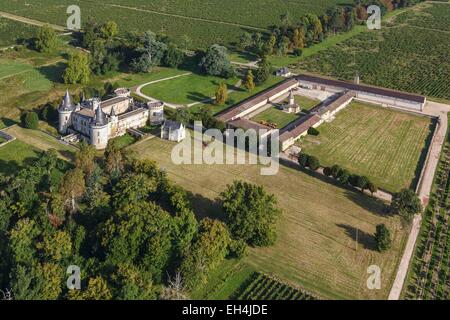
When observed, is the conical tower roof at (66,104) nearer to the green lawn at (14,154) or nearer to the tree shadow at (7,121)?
the green lawn at (14,154)

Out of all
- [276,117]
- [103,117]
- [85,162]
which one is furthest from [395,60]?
[85,162]

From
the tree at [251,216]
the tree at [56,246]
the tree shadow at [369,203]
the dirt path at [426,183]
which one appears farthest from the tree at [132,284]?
the tree shadow at [369,203]

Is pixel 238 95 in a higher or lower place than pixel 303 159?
higher

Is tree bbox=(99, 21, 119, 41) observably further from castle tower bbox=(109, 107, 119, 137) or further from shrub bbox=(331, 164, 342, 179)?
shrub bbox=(331, 164, 342, 179)

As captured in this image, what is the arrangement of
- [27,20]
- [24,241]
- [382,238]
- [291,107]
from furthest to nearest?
[27,20] < [291,107] < [382,238] < [24,241]

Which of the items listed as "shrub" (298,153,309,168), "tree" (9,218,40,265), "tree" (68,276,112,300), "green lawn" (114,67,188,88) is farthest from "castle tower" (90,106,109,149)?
"tree" (68,276,112,300)

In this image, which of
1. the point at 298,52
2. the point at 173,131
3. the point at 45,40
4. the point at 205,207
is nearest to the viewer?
the point at 205,207

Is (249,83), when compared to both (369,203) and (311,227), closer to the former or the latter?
(369,203)
